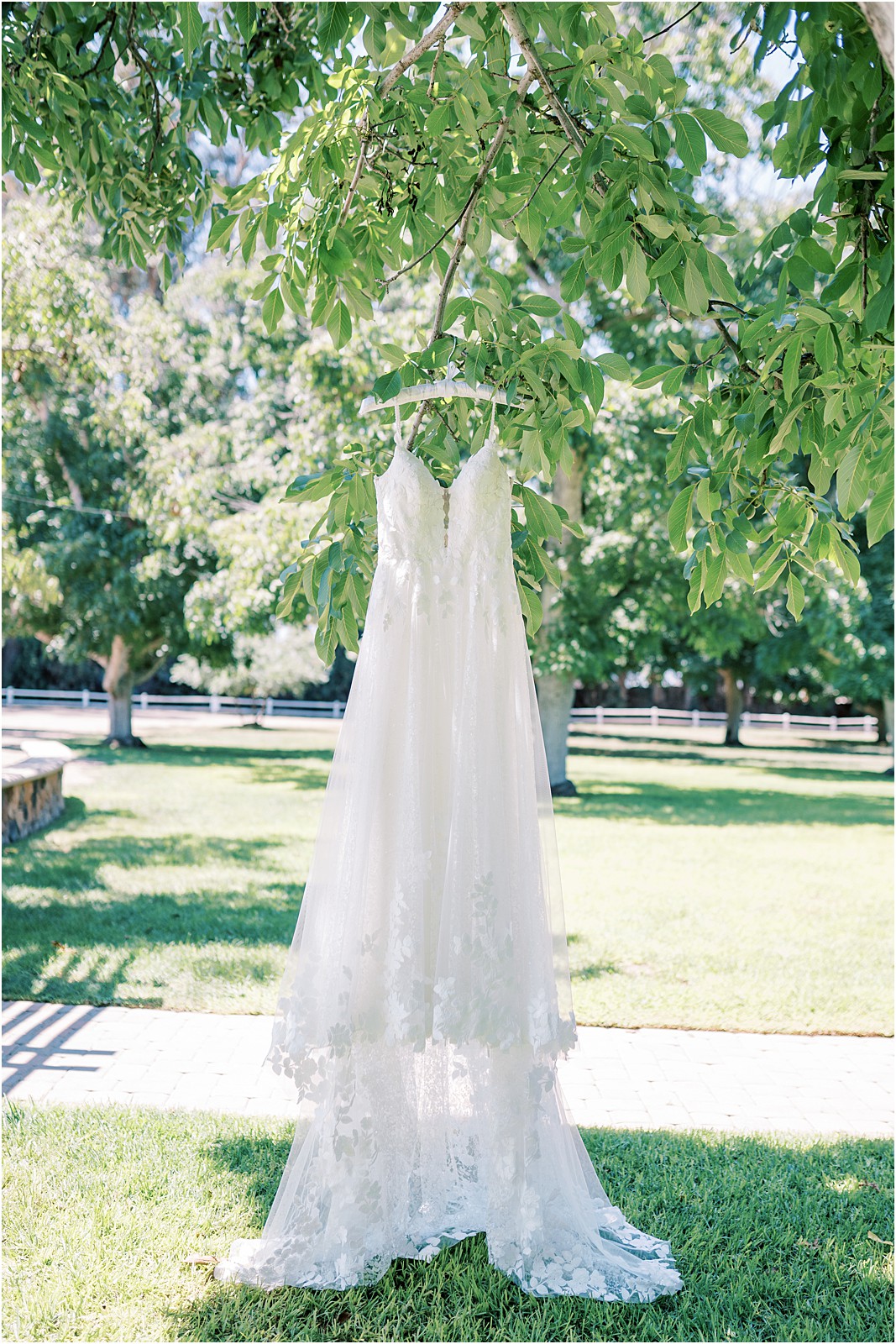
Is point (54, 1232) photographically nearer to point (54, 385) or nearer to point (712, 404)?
point (712, 404)

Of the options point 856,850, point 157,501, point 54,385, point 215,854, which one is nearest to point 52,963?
point 215,854

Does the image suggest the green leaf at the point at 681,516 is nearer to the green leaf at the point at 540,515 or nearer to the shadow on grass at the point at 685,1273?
the green leaf at the point at 540,515

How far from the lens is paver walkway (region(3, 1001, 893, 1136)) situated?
3670 mm

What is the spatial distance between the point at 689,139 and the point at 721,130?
→ 95 mm

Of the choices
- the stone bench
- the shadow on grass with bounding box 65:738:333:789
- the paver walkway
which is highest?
the stone bench

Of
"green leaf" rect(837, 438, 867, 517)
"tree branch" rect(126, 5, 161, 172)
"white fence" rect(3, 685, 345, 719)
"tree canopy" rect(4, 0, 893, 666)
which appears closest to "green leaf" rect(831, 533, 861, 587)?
"tree canopy" rect(4, 0, 893, 666)

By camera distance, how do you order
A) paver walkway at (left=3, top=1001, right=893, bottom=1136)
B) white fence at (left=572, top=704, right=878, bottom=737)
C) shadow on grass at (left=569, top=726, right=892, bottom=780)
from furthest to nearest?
white fence at (left=572, top=704, right=878, bottom=737)
shadow on grass at (left=569, top=726, right=892, bottom=780)
paver walkway at (left=3, top=1001, right=893, bottom=1136)

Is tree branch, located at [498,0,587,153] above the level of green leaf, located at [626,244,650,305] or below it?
above

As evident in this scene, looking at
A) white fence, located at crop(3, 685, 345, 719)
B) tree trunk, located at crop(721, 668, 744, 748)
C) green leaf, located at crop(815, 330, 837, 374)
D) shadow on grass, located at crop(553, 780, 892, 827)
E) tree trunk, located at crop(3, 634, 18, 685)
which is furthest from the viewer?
tree trunk, located at crop(3, 634, 18, 685)

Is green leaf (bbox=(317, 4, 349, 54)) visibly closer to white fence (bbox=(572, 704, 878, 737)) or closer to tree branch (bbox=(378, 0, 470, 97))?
tree branch (bbox=(378, 0, 470, 97))

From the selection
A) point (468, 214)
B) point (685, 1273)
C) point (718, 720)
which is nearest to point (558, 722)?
point (685, 1273)

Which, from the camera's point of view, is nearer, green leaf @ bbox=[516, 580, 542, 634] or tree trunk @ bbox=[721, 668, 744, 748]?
green leaf @ bbox=[516, 580, 542, 634]

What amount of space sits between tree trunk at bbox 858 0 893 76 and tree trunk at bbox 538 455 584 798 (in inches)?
427

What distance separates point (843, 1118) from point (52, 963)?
4.00m
